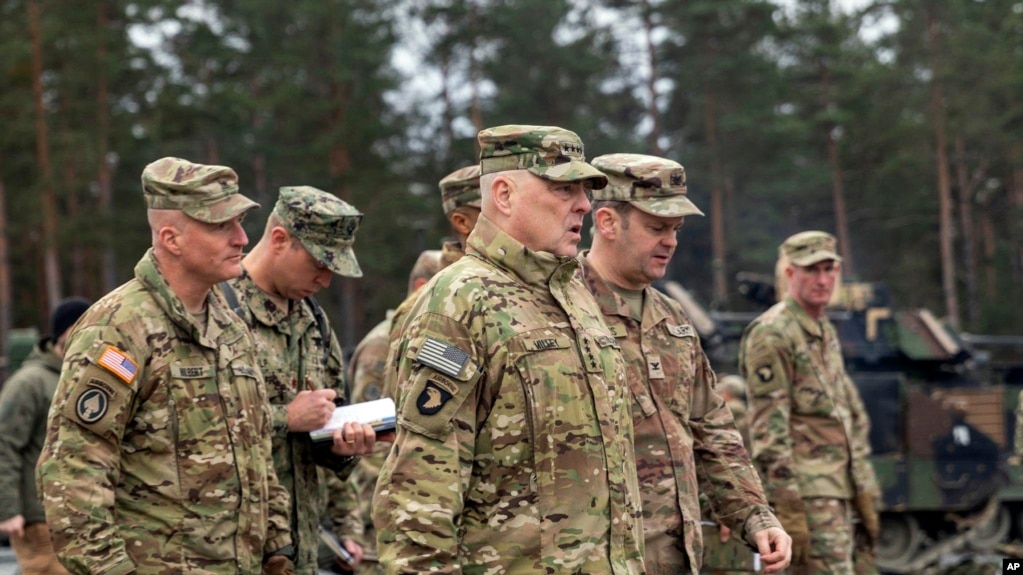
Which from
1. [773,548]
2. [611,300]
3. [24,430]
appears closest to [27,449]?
[24,430]

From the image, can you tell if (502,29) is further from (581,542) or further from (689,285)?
(581,542)

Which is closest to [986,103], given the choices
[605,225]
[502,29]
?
[502,29]

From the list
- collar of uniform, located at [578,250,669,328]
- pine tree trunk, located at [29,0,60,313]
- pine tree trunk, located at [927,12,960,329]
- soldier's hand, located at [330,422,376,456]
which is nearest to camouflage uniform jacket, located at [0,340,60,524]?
soldier's hand, located at [330,422,376,456]

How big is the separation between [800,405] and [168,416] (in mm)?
3491

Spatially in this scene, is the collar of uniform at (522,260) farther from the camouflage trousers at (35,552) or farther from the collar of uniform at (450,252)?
the camouflage trousers at (35,552)

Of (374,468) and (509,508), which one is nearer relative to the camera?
(509,508)

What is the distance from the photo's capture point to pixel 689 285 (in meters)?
31.9

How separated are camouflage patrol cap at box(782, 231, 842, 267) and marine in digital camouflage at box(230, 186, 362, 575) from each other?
258 cm

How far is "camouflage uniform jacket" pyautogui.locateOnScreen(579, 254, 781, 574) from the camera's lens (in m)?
4.18

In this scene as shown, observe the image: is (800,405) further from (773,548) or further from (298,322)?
(298,322)

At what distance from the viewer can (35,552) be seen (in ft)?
21.2

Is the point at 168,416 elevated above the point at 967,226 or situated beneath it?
situated beneath

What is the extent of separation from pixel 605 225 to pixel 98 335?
169 centimetres

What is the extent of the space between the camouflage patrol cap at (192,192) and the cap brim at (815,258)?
134 inches
